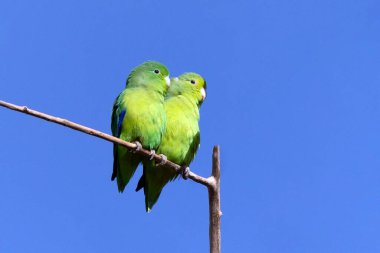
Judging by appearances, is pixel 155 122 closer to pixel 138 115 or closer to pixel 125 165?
pixel 138 115

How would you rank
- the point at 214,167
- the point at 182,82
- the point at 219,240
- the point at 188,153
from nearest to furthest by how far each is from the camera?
the point at 219,240 → the point at 214,167 → the point at 188,153 → the point at 182,82

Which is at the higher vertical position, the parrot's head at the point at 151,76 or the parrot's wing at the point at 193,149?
the parrot's head at the point at 151,76

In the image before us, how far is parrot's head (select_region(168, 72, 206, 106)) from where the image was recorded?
6.80 meters

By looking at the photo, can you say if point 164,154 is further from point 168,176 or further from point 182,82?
point 182,82

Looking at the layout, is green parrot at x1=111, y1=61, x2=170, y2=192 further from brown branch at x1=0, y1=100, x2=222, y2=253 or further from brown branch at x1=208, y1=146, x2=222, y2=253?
brown branch at x1=208, y1=146, x2=222, y2=253

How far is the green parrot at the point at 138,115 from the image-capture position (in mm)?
6023

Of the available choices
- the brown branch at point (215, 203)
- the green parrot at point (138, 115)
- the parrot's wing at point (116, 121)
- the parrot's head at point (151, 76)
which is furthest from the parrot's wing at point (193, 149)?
the brown branch at point (215, 203)

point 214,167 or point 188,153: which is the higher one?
point 188,153

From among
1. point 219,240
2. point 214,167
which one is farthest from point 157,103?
point 219,240

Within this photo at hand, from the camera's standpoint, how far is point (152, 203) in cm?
665

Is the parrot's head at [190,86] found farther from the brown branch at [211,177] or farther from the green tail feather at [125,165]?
the brown branch at [211,177]

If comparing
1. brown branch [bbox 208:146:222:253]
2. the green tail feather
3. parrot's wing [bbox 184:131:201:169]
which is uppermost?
parrot's wing [bbox 184:131:201:169]

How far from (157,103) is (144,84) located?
1.09ft

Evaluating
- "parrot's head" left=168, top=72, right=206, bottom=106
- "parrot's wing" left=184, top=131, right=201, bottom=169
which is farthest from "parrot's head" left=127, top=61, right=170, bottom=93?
"parrot's wing" left=184, top=131, right=201, bottom=169
